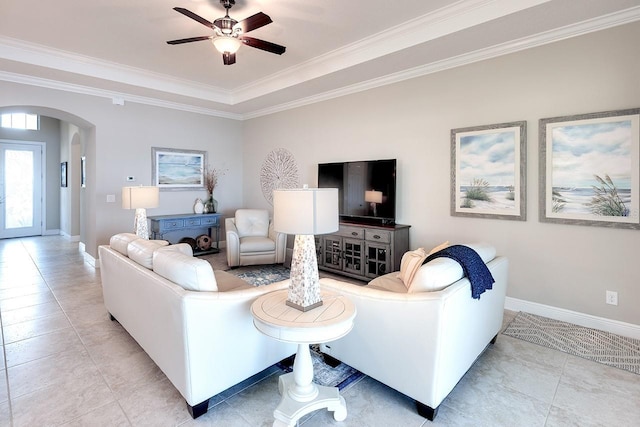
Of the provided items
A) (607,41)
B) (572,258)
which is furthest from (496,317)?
(607,41)

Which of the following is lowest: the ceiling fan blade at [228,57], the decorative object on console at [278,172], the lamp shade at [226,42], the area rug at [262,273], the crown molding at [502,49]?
the area rug at [262,273]

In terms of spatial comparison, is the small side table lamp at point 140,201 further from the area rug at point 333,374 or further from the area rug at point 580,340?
the area rug at point 580,340

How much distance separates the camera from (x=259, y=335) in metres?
2.11

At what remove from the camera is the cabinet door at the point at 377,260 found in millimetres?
4098

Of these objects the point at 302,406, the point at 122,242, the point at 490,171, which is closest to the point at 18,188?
the point at 122,242

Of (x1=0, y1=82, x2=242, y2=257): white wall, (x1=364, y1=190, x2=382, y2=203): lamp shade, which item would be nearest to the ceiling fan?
(x1=364, y1=190, x2=382, y2=203): lamp shade

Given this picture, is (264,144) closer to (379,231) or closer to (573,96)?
(379,231)

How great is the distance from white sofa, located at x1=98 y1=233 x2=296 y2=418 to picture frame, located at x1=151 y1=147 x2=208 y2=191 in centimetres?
388

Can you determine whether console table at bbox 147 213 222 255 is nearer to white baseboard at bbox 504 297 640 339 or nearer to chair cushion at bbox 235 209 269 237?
chair cushion at bbox 235 209 269 237

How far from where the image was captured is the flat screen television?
4.28 m

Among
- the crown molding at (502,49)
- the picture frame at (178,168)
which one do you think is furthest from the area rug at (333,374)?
the picture frame at (178,168)

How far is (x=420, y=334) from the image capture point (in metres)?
1.82

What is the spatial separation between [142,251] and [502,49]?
154 inches

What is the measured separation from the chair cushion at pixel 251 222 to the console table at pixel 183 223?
92 centimetres
